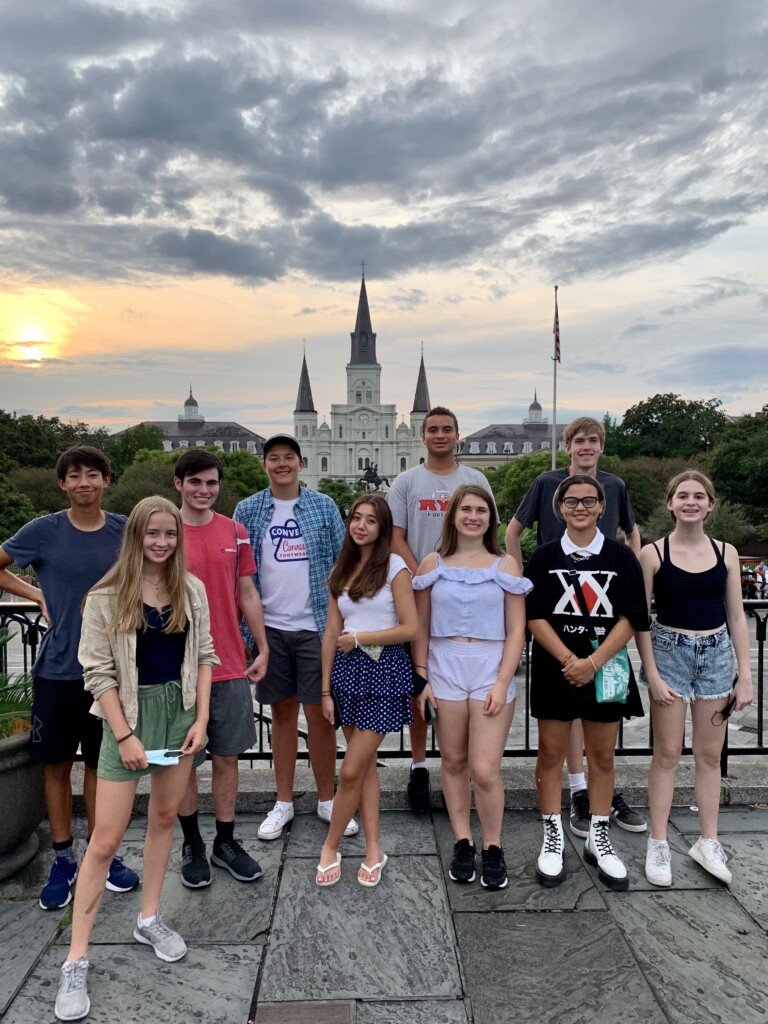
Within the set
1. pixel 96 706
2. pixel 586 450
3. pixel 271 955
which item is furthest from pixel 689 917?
pixel 96 706

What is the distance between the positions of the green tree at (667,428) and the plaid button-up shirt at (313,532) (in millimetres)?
61983

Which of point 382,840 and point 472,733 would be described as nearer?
point 472,733

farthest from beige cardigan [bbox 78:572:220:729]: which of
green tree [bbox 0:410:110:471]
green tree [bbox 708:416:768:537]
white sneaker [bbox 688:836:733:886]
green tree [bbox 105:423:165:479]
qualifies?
green tree [bbox 105:423:165:479]

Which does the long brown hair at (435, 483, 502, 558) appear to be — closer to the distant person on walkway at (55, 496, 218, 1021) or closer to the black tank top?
the black tank top

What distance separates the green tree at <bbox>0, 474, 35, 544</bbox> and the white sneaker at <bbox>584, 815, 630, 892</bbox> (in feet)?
95.7

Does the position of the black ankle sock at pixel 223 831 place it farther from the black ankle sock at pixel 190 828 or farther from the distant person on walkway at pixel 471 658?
the distant person on walkway at pixel 471 658

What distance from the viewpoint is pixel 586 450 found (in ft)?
13.9

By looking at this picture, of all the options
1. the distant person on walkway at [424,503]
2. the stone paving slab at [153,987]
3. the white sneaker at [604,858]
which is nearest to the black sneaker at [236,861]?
the stone paving slab at [153,987]

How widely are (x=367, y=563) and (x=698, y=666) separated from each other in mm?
1741

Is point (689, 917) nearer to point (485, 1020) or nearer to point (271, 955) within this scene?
point (485, 1020)

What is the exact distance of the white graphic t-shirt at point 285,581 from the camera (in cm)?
406

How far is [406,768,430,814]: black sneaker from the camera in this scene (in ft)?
14.2

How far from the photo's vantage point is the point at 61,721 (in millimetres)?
3457

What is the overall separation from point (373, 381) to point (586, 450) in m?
116
